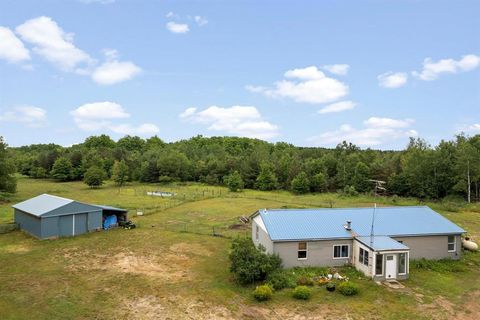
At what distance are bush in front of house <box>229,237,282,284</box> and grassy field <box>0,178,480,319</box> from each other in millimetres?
662

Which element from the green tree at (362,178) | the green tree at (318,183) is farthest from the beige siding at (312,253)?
the green tree at (362,178)

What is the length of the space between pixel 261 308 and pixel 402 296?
747cm

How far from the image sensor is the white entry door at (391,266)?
2103 cm

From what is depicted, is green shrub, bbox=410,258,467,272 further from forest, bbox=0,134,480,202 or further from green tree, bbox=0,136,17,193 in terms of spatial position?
green tree, bbox=0,136,17,193

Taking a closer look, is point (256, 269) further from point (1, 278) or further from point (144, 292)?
point (1, 278)

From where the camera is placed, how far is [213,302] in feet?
59.3

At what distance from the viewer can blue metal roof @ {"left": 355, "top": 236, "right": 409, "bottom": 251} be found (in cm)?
2106

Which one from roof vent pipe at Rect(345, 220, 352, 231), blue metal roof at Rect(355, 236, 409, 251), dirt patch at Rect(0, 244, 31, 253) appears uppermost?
roof vent pipe at Rect(345, 220, 352, 231)

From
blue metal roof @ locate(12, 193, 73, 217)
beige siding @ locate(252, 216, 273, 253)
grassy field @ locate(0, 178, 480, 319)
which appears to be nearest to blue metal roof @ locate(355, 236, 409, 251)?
grassy field @ locate(0, 178, 480, 319)

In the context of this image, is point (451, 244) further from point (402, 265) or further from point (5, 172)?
point (5, 172)

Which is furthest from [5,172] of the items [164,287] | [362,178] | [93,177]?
[362,178]

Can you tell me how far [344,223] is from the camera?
2477cm

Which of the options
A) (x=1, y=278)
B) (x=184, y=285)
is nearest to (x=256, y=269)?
(x=184, y=285)

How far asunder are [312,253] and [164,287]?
30.1ft
